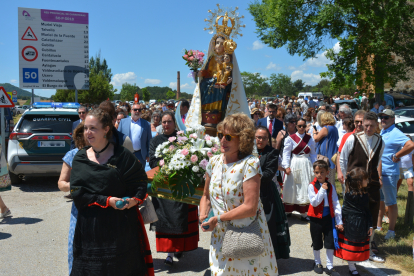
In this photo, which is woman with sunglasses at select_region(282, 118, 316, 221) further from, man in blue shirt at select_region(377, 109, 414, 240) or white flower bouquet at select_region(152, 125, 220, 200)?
white flower bouquet at select_region(152, 125, 220, 200)

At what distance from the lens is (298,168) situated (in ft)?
21.4

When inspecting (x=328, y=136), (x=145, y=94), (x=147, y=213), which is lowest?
(x=147, y=213)

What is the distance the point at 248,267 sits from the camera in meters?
2.81

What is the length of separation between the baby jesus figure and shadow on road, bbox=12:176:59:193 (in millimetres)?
5526

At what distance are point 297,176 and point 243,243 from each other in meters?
4.09

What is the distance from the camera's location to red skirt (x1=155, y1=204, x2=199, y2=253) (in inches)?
180

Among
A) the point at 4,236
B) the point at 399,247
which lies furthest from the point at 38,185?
the point at 399,247

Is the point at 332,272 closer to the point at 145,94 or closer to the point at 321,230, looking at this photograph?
the point at 321,230

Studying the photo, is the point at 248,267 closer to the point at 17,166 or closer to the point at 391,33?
the point at 17,166

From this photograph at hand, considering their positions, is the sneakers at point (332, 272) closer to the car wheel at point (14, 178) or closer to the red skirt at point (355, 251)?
the red skirt at point (355, 251)

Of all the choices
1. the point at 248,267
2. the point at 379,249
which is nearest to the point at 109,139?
the point at 248,267

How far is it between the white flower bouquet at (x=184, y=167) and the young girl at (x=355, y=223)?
1823mm

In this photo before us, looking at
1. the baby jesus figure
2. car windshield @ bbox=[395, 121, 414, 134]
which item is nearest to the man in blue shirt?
the baby jesus figure

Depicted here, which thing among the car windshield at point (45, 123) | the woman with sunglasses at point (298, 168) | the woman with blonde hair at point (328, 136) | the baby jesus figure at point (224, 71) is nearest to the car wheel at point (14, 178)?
the car windshield at point (45, 123)
